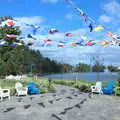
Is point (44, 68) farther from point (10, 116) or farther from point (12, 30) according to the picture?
point (10, 116)

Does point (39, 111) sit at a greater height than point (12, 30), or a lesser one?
lesser

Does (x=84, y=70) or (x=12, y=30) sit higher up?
(x=12, y=30)

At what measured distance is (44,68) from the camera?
11919 centimetres

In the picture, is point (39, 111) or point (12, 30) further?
point (12, 30)

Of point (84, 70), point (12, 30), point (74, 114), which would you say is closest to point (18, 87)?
point (74, 114)

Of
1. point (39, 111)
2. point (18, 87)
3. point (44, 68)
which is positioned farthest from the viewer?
point (44, 68)

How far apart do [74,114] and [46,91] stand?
16159mm

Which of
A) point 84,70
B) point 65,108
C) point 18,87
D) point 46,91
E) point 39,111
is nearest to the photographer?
point 39,111

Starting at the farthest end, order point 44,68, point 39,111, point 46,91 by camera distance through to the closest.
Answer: point 44,68, point 46,91, point 39,111

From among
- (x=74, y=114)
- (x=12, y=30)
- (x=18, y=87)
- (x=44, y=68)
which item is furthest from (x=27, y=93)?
(x=44, y=68)

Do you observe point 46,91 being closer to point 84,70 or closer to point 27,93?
point 27,93

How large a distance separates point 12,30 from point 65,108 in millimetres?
50384

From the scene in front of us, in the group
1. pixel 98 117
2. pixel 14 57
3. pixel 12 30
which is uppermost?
pixel 12 30

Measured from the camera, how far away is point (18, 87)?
29.6m
